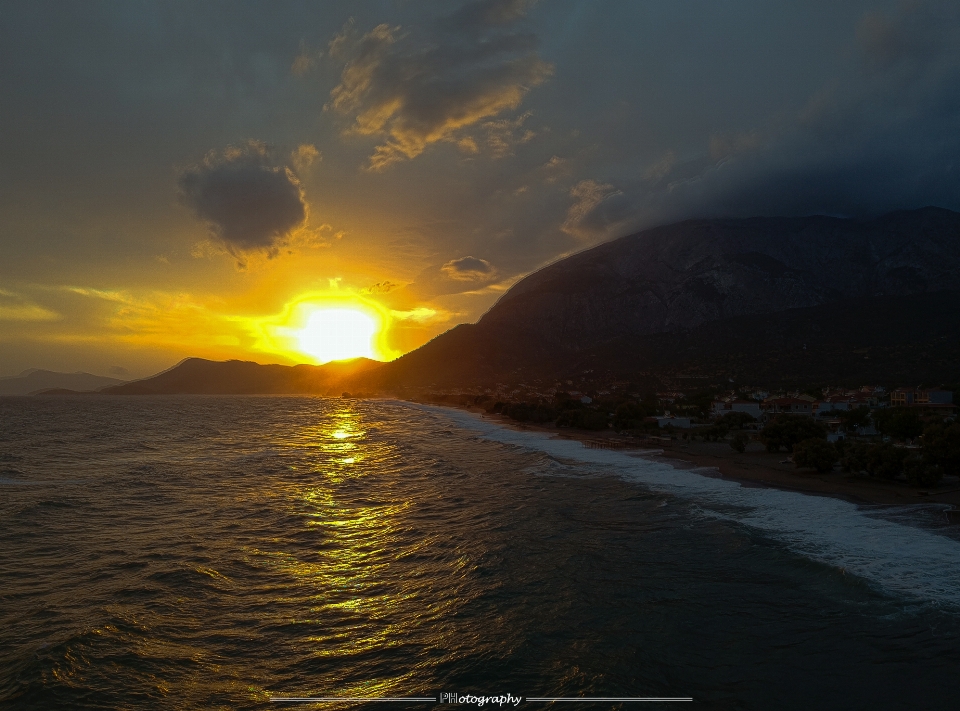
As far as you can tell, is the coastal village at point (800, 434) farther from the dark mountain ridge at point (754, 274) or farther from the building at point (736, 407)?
the dark mountain ridge at point (754, 274)

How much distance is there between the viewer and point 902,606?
1248 cm

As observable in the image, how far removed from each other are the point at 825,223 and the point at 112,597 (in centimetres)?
22263

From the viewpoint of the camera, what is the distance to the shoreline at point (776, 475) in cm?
2430

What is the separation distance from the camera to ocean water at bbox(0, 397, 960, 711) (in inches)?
382

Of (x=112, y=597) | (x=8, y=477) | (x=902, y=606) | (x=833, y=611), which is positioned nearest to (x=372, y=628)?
(x=112, y=597)

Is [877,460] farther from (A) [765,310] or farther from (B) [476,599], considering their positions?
(A) [765,310]

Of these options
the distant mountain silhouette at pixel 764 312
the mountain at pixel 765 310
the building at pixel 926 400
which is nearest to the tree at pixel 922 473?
the building at pixel 926 400

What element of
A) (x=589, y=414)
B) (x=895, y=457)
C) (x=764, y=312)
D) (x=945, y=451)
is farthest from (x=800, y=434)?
(x=764, y=312)

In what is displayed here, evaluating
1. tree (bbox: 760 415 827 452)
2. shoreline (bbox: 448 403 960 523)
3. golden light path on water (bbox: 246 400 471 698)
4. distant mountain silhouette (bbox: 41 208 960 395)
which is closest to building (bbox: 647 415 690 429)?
shoreline (bbox: 448 403 960 523)

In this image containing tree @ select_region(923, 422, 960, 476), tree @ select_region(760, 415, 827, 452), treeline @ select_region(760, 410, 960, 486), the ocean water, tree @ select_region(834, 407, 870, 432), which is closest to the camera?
the ocean water

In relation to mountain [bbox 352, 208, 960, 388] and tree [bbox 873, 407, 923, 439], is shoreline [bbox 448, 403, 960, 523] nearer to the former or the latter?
tree [bbox 873, 407, 923, 439]

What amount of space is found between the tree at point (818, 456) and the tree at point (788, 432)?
7.60 meters

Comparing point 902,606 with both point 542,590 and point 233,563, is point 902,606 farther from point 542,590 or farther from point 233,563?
point 233,563

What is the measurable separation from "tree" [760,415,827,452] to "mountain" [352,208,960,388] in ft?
195
